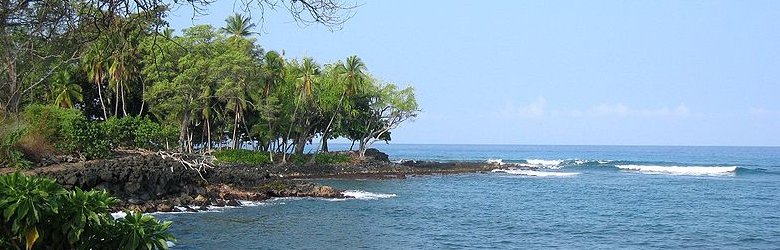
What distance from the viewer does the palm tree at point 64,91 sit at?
43250 millimetres

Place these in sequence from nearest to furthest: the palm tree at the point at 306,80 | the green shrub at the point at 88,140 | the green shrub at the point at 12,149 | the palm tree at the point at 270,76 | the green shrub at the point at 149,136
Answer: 1. the green shrub at the point at 12,149
2. the green shrub at the point at 88,140
3. the green shrub at the point at 149,136
4. the palm tree at the point at 270,76
5. the palm tree at the point at 306,80

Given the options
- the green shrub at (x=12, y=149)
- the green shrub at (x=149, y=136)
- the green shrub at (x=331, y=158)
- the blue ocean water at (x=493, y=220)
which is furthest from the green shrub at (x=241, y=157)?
the green shrub at (x=12, y=149)

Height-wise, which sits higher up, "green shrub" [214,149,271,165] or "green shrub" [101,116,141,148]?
"green shrub" [101,116,141,148]

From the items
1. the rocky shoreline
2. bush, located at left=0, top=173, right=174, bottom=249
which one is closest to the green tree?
the rocky shoreline

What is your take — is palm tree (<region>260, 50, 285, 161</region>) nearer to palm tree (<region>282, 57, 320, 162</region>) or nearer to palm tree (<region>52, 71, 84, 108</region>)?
palm tree (<region>282, 57, 320, 162</region>)

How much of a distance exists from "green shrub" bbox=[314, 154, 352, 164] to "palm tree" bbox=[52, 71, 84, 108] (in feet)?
60.7

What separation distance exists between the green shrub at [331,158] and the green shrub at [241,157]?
4708mm

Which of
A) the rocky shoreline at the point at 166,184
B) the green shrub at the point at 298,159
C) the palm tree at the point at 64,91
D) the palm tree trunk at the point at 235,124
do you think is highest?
the palm tree at the point at 64,91

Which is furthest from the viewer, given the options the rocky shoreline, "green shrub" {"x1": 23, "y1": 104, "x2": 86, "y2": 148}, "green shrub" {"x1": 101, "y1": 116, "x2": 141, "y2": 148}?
"green shrub" {"x1": 101, "y1": 116, "x2": 141, "y2": 148}

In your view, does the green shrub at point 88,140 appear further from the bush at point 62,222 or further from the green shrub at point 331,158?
the green shrub at point 331,158

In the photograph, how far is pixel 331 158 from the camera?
195ft

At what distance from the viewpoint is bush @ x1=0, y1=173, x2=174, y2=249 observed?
22.5 ft

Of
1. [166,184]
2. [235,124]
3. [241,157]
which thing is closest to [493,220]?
[166,184]

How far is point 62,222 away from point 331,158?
52.2 metres
